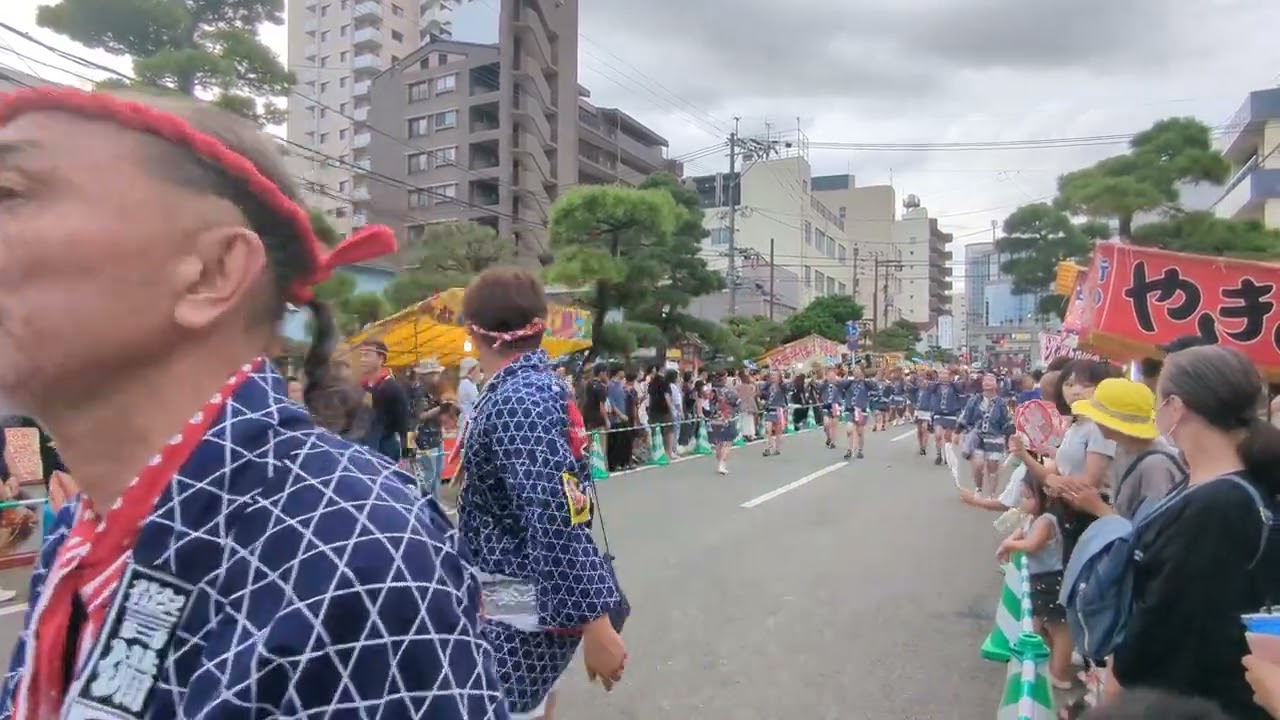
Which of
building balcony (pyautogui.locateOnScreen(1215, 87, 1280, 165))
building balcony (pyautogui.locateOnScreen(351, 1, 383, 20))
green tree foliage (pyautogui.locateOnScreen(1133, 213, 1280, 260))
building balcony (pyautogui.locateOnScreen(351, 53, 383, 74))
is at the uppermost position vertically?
building balcony (pyautogui.locateOnScreen(351, 1, 383, 20))

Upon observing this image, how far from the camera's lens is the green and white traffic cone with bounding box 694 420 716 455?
18297mm

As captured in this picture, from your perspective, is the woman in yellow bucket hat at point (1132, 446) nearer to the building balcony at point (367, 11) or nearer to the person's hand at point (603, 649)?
the person's hand at point (603, 649)

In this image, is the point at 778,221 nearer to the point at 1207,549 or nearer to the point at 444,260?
the point at 444,260

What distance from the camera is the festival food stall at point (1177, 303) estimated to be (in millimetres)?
5516

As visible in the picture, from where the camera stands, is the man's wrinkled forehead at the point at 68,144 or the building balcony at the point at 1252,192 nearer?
the man's wrinkled forehead at the point at 68,144

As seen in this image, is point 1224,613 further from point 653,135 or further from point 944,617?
point 653,135

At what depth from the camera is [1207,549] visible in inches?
90.6

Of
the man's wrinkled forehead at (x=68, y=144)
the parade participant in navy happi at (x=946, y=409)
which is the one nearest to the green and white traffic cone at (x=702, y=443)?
the parade participant in navy happi at (x=946, y=409)

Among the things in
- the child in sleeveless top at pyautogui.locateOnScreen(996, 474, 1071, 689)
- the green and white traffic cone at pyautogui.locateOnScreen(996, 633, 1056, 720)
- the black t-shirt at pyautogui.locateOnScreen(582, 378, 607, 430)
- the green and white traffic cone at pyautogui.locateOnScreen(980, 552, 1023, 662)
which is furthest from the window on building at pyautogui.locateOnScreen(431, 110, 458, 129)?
the green and white traffic cone at pyautogui.locateOnScreen(996, 633, 1056, 720)

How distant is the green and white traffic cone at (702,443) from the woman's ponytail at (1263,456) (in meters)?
15.8

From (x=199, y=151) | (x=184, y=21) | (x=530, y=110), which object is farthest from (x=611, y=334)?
(x=530, y=110)

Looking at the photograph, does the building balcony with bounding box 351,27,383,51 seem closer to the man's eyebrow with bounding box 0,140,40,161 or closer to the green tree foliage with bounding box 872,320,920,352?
the green tree foliage with bounding box 872,320,920,352

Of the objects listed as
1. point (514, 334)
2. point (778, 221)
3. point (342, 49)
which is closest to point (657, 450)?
point (514, 334)

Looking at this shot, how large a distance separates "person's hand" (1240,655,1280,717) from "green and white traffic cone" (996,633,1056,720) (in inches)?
37.1
